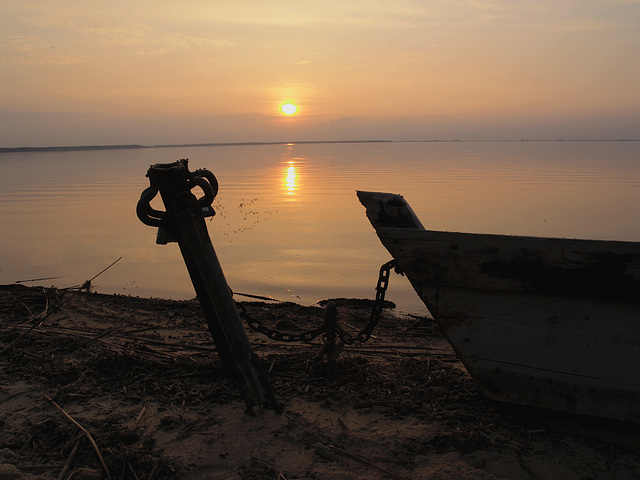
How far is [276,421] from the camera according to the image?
127 inches

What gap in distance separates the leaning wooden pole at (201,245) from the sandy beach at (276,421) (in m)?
0.27

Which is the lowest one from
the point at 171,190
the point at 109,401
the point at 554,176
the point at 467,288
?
the point at 109,401

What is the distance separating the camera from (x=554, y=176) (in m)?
24.9

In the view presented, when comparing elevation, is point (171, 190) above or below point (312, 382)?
above

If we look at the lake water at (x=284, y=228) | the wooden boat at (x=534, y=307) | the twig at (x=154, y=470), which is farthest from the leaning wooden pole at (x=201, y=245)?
the lake water at (x=284, y=228)

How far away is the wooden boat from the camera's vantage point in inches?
108

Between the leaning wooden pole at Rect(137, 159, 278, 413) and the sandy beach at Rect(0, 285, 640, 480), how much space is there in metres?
0.27

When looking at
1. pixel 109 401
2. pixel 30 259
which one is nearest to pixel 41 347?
pixel 109 401

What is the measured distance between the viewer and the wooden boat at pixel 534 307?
275 centimetres

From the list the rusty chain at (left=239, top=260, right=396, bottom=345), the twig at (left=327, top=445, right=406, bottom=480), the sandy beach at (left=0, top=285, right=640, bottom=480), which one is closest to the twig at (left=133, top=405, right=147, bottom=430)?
the sandy beach at (left=0, top=285, right=640, bottom=480)

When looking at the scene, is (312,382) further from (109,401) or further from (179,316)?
(179,316)

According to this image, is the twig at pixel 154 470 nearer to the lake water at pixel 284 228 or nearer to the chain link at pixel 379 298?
the chain link at pixel 379 298

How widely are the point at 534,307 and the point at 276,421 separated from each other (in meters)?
1.68

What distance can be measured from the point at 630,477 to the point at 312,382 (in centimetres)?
200
